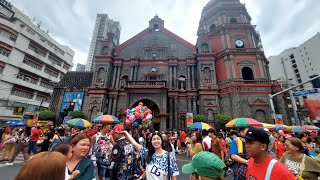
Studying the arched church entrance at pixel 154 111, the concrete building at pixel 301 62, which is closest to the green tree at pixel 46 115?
the arched church entrance at pixel 154 111

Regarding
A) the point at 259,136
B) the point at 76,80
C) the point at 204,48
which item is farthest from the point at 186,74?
the point at 259,136

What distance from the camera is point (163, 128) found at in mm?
17469

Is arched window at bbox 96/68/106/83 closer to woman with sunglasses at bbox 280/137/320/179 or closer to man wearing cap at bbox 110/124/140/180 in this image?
man wearing cap at bbox 110/124/140/180

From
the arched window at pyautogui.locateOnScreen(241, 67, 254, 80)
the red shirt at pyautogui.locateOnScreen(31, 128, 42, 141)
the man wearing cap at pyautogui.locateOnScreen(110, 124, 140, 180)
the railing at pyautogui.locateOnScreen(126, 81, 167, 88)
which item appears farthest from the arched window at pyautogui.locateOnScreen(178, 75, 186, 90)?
the man wearing cap at pyautogui.locateOnScreen(110, 124, 140, 180)

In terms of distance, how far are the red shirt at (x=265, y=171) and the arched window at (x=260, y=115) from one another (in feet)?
61.6

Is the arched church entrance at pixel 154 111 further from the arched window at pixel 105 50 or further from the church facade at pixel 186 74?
the arched window at pixel 105 50

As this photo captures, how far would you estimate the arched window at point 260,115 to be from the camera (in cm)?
1784

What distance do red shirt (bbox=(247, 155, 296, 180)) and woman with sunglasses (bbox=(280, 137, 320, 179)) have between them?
138cm

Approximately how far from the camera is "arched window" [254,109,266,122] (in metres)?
17.8

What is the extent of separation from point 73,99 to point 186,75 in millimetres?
16181

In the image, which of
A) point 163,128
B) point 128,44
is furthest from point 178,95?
point 128,44

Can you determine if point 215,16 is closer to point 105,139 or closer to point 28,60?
point 105,139

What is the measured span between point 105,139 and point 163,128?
13.4 meters

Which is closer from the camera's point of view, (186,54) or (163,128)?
(163,128)
